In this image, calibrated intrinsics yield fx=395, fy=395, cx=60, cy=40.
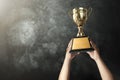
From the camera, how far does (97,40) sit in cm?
408

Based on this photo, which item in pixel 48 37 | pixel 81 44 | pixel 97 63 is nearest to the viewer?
pixel 81 44

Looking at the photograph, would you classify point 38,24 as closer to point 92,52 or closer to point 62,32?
point 62,32

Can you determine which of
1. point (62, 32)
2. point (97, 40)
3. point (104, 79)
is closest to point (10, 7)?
point (62, 32)

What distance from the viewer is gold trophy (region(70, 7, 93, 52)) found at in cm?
373

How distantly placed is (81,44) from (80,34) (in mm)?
184

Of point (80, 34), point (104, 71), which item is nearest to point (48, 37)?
point (80, 34)

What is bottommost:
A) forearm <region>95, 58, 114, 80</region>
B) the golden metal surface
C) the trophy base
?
forearm <region>95, 58, 114, 80</region>

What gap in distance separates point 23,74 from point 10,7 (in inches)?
28.8

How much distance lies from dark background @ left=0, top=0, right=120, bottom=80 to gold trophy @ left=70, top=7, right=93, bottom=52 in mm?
261

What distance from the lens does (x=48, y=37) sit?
13.6ft

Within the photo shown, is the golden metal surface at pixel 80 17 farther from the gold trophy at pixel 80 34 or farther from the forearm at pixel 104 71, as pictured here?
the forearm at pixel 104 71

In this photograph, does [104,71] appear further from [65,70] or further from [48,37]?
[48,37]

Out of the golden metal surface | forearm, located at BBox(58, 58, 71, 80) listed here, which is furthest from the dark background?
the golden metal surface

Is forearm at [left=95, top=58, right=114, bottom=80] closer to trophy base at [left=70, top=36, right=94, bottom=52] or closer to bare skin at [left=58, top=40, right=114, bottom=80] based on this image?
bare skin at [left=58, top=40, right=114, bottom=80]
